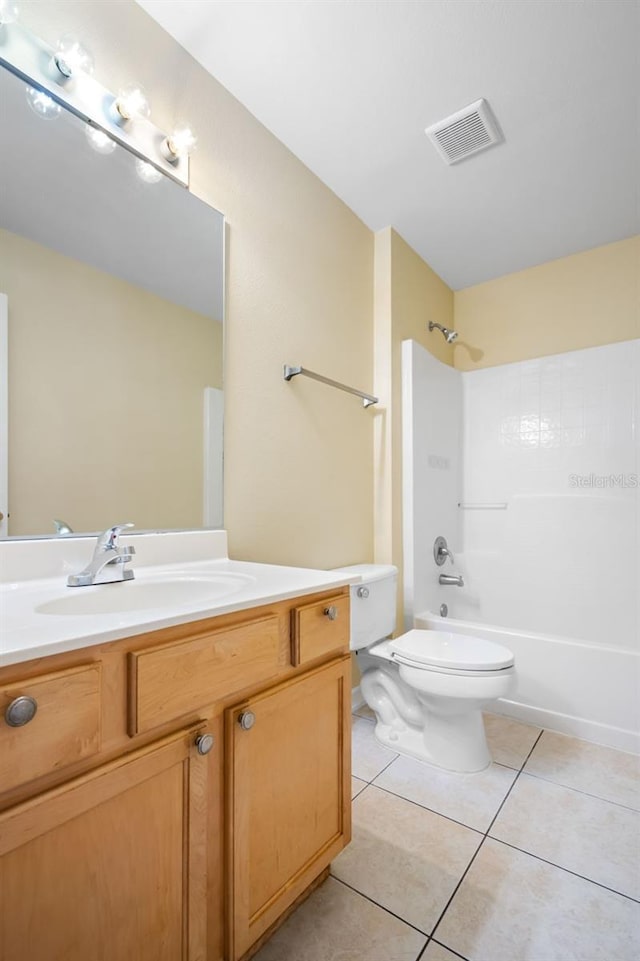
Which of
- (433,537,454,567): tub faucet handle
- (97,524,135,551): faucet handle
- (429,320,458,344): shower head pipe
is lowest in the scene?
(433,537,454,567): tub faucet handle

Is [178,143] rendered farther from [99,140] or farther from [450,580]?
[450,580]

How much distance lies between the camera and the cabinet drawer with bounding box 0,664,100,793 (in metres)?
0.52

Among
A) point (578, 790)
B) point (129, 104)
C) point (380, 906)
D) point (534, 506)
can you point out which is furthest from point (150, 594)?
point (534, 506)

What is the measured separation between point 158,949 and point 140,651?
1.54 ft

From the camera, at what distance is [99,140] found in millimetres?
1148

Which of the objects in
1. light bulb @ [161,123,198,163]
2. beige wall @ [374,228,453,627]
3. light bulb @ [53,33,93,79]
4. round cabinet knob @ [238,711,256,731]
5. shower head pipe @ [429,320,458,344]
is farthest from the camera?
shower head pipe @ [429,320,458,344]

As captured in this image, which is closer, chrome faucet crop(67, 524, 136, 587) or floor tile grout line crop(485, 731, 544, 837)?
chrome faucet crop(67, 524, 136, 587)

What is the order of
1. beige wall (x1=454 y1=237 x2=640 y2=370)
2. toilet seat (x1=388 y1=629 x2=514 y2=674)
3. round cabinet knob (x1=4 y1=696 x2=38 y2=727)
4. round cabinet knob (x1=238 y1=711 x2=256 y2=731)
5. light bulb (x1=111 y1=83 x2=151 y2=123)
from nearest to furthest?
round cabinet knob (x1=4 y1=696 x2=38 y2=727) → round cabinet knob (x1=238 y1=711 x2=256 y2=731) → light bulb (x1=111 y1=83 x2=151 y2=123) → toilet seat (x1=388 y1=629 x2=514 y2=674) → beige wall (x1=454 y1=237 x2=640 y2=370)

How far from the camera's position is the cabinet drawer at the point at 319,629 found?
0.94 m

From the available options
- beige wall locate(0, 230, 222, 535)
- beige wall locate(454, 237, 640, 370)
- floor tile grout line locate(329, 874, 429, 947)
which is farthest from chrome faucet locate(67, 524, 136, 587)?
beige wall locate(454, 237, 640, 370)

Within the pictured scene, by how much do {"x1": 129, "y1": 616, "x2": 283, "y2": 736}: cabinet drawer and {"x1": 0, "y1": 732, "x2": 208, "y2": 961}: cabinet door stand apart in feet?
0.20

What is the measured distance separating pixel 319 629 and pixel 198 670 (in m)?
0.33

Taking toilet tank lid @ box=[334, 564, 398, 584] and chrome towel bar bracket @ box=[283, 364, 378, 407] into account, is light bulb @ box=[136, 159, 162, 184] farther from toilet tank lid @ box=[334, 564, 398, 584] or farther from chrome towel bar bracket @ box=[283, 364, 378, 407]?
toilet tank lid @ box=[334, 564, 398, 584]

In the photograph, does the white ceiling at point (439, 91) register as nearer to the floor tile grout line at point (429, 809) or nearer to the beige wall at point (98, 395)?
the beige wall at point (98, 395)
